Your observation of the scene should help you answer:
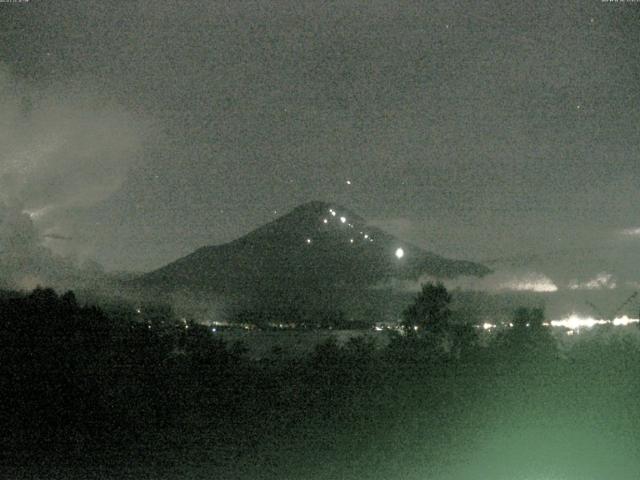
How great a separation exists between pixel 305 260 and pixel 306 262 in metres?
0.26

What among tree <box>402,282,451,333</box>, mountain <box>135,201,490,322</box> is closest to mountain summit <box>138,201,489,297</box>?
mountain <box>135,201,490,322</box>

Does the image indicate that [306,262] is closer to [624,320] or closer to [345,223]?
[345,223]

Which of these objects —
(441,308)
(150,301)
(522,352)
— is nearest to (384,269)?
(441,308)

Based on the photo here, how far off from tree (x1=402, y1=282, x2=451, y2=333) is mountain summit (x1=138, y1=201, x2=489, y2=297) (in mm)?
5164

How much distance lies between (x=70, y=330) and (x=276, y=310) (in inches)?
582

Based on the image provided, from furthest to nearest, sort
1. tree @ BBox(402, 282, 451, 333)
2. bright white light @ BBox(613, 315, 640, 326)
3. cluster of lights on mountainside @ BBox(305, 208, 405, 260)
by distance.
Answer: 1. cluster of lights on mountainside @ BBox(305, 208, 405, 260)
2. tree @ BBox(402, 282, 451, 333)
3. bright white light @ BBox(613, 315, 640, 326)

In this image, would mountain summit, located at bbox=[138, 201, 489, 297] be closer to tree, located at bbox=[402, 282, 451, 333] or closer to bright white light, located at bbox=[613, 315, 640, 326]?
tree, located at bbox=[402, 282, 451, 333]

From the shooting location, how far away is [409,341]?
19312 mm

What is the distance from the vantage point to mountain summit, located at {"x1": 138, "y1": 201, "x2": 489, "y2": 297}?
29836 millimetres

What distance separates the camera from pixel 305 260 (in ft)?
111

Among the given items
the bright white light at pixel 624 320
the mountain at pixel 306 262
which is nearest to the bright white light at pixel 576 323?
the bright white light at pixel 624 320

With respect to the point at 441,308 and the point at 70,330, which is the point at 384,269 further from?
the point at 70,330

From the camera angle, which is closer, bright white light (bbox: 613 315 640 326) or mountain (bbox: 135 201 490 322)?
bright white light (bbox: 613 315 640 326)

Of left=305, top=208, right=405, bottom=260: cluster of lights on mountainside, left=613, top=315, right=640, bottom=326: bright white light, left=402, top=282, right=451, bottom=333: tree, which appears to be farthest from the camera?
left=305, top=208, right=405, bottom=260: cluster of lights on mountainside
